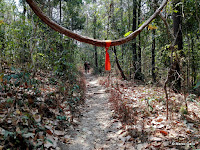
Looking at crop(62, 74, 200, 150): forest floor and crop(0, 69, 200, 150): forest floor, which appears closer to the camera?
crop(0, 69, 200, 150): forest floor

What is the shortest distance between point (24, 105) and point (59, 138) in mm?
913

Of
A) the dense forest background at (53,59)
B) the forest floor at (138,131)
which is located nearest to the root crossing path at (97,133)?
the forest floor at (138,131)

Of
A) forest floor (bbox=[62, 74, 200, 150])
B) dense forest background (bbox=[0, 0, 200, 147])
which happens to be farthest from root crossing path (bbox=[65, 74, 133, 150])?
dense forest background (bbox=[0, 0, 200, 147])

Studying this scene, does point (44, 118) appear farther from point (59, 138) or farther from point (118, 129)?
point (118, 129)

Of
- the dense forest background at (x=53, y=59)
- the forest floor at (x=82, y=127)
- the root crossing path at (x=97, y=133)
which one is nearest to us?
the forest floor at (x=82, y=127)

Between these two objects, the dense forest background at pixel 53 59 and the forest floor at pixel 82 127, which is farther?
the dense forest background at pixel 53 59

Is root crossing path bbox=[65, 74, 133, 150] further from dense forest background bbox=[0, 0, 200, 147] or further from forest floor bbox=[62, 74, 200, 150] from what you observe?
dense forest background bbox=[0, 0, 200, 147]

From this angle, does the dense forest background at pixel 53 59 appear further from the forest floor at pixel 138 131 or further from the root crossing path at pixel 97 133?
the forest floor at pixel 138 131

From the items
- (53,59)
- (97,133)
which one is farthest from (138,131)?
(53,59)

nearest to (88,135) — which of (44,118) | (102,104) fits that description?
(44,118)

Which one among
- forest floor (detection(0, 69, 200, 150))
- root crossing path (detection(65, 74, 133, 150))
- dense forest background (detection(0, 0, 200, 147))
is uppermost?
dense forest background (detection(0, 0, 200, 147))

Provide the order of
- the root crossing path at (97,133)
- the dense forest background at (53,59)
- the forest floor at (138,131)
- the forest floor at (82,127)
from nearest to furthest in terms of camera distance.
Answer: the forest floor at (82,127), the forest floor at (138,131), the root crossing path at (97,133), the dense forest background at (53,59)

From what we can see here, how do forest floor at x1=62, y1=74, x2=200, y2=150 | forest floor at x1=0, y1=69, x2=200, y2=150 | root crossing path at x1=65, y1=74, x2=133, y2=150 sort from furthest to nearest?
root crossing path at x1=65, y1=74, x2=133, y2=150 → forest floor at x1=62, y1=74, x2=200, y2=150 → forest floor at x1=0, y1=69, x2=200, y2=150

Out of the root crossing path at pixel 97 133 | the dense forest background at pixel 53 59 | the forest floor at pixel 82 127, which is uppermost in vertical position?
the dense forest background at pixel 53 59
